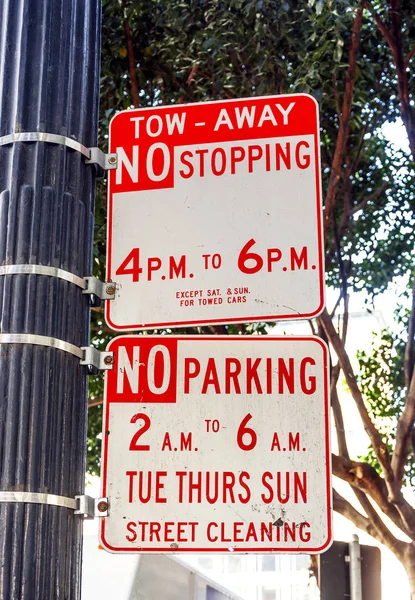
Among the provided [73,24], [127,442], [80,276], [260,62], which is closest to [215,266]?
[80,276]

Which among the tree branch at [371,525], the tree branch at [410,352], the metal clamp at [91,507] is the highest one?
the tree branch at [410,352]

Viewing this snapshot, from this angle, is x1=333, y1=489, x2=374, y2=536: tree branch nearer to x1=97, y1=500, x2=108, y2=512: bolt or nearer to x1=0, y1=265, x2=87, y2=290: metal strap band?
x1=97, y1=500, x2=108, y2=512: bolt

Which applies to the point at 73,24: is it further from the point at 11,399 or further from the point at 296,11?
the point at 296,11

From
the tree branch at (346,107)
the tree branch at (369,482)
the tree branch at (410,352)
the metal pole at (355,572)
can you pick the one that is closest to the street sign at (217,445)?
the metal pole at (355,572)

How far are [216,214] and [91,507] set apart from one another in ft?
3.11

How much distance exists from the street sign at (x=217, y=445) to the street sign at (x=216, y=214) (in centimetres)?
12

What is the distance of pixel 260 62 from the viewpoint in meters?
8.30

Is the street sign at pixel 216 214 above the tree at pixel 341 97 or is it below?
below

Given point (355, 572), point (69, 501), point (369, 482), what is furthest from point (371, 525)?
point (69, 501)

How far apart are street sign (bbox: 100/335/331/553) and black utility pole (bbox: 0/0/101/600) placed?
0.14m

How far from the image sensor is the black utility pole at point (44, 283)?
244 centimetres

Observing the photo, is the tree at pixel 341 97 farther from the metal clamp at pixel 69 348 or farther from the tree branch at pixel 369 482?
the metal clamp at pixel 69 348

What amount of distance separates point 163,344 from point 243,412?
0.32m

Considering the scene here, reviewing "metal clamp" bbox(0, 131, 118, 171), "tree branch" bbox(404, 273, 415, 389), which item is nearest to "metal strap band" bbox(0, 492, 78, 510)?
"metal clamp" bbox(0, 131, 118, 171)
